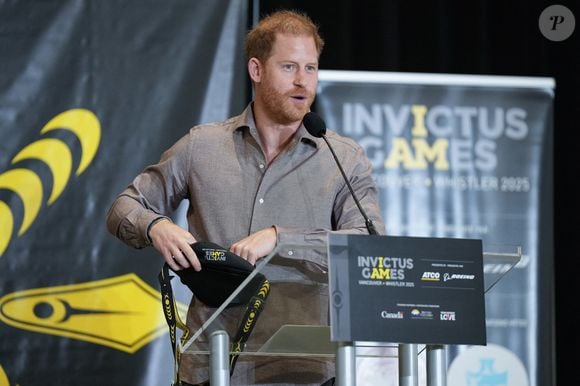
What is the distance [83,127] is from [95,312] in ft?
2.49

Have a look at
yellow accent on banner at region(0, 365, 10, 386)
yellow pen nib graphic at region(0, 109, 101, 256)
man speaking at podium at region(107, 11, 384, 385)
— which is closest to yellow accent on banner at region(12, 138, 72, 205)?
yellow pen nib graphic at region(0, 109, 101, 256)

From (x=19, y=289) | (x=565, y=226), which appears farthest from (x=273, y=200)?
(x=565, y=226)

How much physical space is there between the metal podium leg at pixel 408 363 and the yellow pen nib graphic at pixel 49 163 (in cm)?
212

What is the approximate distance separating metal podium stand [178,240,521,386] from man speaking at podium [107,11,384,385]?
18.7 inches

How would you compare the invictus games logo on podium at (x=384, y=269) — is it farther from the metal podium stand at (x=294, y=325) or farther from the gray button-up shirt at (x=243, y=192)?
the gray button-up shirt at (x=243, y=192)

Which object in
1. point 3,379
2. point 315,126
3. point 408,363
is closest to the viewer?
point 408,363

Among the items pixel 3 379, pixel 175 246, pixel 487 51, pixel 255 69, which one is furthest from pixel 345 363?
pixel 487 51

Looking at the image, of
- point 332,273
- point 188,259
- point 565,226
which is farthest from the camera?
point 565,226

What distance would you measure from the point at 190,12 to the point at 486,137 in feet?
4.66

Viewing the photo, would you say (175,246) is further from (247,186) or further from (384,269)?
(384,269)

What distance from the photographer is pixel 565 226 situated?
464 centimetres

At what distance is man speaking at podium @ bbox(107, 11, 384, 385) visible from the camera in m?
3.01

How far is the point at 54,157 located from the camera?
4043 millimetres

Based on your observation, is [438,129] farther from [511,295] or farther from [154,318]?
[154,318]
